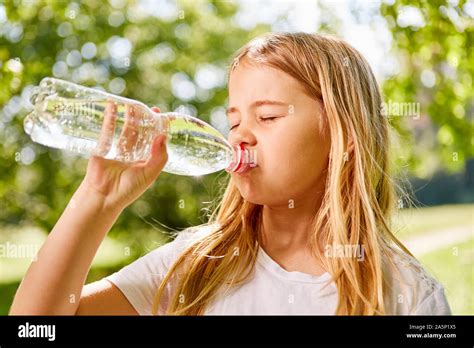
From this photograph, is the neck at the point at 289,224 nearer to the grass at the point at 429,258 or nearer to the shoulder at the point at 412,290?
the shoulder at the point at 412,290

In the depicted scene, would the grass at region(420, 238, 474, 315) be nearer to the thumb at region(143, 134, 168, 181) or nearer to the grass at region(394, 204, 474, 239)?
the grass at region(394, 204, 474, 239)

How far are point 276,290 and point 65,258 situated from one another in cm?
43

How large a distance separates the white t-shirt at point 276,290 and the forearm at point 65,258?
0.57ft

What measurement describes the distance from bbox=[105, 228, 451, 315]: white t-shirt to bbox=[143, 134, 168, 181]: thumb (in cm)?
26

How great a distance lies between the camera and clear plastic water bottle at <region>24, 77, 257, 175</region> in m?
1.23

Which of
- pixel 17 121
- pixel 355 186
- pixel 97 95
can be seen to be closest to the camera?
pixel 97 95

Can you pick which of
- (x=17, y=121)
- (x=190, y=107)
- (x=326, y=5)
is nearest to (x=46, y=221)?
(x=17, y=121)

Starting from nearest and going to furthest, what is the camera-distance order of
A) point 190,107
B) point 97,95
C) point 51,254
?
1. point 51,254
2. point 97,95
3. point 190,107

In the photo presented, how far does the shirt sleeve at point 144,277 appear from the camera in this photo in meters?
1.33

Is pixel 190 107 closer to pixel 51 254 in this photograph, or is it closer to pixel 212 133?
pixel 212 133

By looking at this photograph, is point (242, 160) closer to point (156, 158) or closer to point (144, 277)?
point (156, 158)

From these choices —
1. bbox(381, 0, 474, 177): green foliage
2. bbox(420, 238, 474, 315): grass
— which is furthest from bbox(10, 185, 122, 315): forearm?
bbox(420, 238, 474, 315): grass

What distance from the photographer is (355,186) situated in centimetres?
140

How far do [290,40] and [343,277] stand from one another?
1.71ft
